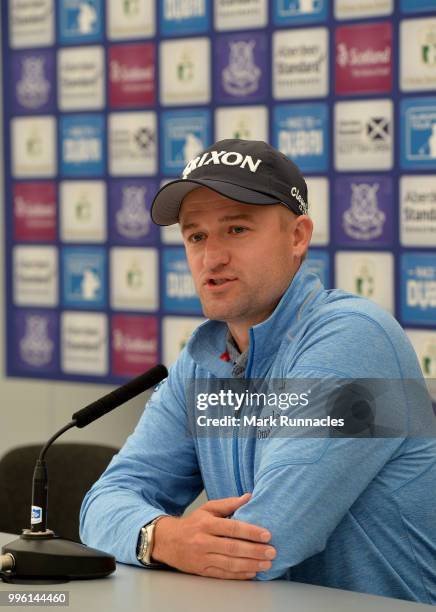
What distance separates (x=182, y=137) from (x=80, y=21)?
0.56m

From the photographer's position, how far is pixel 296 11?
9.68 ft

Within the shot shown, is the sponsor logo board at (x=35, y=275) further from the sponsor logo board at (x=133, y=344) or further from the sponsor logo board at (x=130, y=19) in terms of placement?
the sponsor logo board at (x=130, y=19)

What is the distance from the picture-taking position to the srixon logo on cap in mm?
1744

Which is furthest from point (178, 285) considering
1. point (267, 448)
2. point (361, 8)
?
point (267, 448)

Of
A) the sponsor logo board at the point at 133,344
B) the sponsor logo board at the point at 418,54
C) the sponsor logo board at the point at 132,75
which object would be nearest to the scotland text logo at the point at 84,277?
the sponsor logo board at the point at 133,344

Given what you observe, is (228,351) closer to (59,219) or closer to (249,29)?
(249,29)

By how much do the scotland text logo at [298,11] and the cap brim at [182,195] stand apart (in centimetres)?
126

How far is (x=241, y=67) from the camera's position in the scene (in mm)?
3072

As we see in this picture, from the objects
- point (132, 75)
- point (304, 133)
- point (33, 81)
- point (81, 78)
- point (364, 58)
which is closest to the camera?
point (364, 58)

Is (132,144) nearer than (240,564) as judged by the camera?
No

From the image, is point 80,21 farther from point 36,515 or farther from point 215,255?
point 36,515

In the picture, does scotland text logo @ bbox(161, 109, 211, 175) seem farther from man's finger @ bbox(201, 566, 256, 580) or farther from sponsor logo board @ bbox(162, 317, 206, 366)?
man's finger @ bbox(201, 566, 256, 580)

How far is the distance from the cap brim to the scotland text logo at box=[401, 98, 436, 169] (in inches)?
42.5

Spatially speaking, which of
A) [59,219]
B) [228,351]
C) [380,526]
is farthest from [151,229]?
[380,526]
